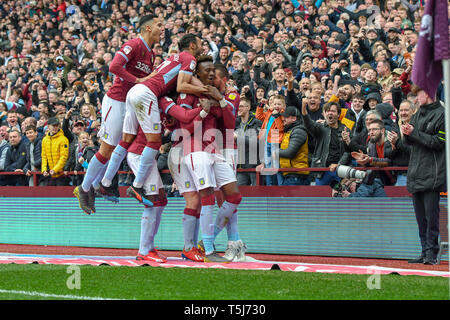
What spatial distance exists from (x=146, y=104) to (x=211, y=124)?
913 millimetres

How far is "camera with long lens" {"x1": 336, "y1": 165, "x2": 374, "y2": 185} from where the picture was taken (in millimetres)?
10320

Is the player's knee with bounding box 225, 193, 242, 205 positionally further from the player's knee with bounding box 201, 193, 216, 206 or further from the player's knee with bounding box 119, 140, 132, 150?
the player's knee with bounding box 119, 140, 132, 150

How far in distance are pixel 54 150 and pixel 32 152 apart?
821 mm

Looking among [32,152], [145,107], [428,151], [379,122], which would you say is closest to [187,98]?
[145,107]

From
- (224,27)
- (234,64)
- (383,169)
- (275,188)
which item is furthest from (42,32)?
(383,169)

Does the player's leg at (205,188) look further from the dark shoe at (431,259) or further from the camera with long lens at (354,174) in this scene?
the dark shoe at (431,259)

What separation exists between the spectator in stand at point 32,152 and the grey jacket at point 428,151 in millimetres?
7869

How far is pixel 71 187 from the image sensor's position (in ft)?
45.2

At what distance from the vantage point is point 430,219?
31.0 feet

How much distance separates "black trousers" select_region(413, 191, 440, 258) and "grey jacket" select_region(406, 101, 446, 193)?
123 mm

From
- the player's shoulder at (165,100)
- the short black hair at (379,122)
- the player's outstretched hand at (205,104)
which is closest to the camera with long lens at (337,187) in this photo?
the short black hair at (379,122)

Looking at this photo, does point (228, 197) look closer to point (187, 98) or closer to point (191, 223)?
point (191, 223)

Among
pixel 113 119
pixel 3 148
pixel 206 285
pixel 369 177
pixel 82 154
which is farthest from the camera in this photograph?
pixel 3 148
